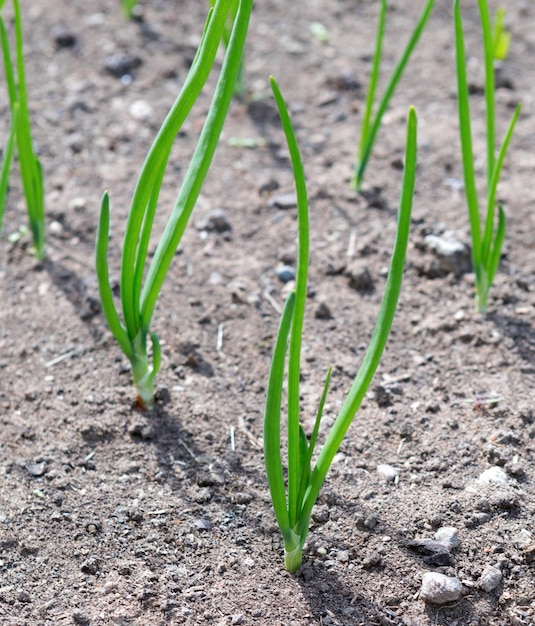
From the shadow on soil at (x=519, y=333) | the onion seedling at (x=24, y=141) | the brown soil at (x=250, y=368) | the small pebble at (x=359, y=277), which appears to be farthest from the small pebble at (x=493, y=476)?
the onion seedling at (x=24, y=141)

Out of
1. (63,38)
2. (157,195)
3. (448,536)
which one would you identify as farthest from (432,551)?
(63,38)

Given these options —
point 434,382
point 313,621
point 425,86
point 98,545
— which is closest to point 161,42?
point 425,86

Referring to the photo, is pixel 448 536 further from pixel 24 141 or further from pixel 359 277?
pixel 24 141

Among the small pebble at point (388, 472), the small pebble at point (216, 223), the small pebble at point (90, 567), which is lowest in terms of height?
the small pebble at point (90, 567)

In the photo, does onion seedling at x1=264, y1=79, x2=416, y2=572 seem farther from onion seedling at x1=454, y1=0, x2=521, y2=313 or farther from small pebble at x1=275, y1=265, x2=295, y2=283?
small pebble at x1=275, y1=265, x2=295, y2=283

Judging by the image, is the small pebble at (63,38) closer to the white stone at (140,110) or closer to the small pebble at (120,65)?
the small pebble at (120,65)

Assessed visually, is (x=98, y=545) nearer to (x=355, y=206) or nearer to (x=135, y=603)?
(x=135, y=603)

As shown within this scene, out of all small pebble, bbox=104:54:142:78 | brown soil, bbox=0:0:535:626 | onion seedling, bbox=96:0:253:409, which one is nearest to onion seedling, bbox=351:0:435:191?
brown soil, bbox=0:0:535:626
